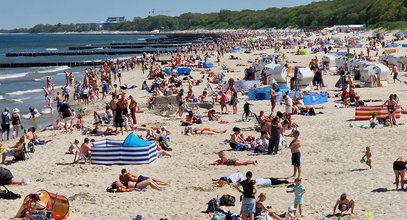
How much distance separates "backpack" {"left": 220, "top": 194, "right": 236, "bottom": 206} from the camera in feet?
32.8

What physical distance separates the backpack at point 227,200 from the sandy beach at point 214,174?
0.12m

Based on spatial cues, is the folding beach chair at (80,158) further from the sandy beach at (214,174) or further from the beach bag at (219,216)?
the beach bag at (219,216)

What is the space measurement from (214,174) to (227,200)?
7.41 ft

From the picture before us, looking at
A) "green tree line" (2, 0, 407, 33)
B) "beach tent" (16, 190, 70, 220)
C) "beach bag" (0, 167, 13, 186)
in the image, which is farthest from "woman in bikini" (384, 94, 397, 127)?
"green tree line" (2, 0, 407, 33)

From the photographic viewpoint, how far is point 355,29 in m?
89.5

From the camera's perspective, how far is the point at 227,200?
9992mm

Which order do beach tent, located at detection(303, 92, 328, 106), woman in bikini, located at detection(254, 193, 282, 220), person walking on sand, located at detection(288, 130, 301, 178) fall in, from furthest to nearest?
beach tent, located at detection(303, 92, 328, 106), person walking on sand, located at detection(288, 130, 301, 178), woman in bikini, located at detection(254, 193, 282, 220)

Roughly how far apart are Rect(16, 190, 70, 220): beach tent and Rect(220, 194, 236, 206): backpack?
8.79 ft

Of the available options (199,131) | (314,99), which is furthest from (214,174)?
(314,99)

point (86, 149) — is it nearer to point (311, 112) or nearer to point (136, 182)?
point (136, 182)

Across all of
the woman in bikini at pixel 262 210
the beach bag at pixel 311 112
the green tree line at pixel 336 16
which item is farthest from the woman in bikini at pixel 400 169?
the green tree line at pixel 336 16

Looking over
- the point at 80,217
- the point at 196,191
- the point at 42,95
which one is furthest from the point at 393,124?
the point at 42,95

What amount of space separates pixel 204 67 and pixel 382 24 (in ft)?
166

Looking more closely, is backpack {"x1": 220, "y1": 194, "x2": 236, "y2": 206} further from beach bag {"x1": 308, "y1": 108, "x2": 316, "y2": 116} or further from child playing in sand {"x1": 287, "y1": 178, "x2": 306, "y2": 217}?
beach bag {"x1": 308, "y1": 108, "x2": 316, "y2": 116}
